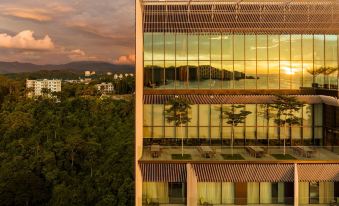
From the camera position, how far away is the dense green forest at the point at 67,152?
218 feet

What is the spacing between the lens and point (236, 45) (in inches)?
1372

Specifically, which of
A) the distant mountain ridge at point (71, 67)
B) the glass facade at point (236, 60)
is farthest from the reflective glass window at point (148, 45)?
the distant mountain ridge at point (71, 67)

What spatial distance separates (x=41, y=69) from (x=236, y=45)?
12458 centimetres

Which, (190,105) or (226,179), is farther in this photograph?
(190,105)

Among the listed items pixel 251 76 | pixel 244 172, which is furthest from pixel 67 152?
pixel 244 172

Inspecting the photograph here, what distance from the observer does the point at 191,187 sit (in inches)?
1174

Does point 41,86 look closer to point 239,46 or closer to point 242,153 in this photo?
point 239,46

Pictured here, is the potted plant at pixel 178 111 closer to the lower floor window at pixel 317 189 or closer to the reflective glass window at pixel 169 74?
the reflective glass window at pixel 169 74

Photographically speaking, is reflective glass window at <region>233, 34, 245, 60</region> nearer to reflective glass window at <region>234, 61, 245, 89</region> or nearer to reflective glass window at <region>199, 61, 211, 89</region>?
reflective glass window at <region>234, 61, 245, 89</region>

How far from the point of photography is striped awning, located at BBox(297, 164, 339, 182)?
2975 cm

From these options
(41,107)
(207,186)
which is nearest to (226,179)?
(207,186)

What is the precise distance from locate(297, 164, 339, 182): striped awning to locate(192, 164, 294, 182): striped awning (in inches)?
29.2

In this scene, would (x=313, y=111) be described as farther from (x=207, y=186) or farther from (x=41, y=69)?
(x=41, y=69)

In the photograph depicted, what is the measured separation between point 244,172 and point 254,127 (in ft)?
20.0
